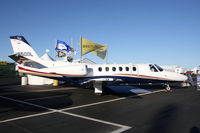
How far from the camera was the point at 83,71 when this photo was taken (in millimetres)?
12172

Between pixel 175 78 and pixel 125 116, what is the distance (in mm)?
9335

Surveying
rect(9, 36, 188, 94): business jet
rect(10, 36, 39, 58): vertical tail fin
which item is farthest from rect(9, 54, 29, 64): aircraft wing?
rect(10, 36, 39, 58): vertical tail fin

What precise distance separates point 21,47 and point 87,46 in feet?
36.3

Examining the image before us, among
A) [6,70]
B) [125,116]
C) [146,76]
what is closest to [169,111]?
[125,116]

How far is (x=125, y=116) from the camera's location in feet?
20.8

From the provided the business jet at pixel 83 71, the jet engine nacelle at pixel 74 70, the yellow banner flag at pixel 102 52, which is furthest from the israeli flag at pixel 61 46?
the jet engine nacelle at pixel 74 70

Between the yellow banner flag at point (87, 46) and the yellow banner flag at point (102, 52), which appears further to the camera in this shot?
the yellow banner flag at point (102, 52)

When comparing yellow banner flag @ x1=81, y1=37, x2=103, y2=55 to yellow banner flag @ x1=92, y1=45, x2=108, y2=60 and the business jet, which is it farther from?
the business jet

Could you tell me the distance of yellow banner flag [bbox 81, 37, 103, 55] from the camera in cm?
2221

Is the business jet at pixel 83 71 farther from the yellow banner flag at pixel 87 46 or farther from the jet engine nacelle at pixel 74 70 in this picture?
the yellow banner flag at pixel 87 46

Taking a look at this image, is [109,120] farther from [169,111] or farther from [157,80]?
[157,80]

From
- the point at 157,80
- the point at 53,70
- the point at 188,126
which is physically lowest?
the point at 188,126

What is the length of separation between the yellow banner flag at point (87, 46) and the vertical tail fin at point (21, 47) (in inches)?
386

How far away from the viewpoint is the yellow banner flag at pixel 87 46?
72.9 ft
